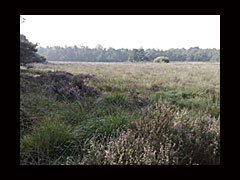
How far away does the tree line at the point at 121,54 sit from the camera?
74.7 m

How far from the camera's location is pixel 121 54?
90.3 meters

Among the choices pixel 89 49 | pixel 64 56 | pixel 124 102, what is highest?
pixel 89 49

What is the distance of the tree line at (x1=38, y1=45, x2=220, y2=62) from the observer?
2940 inches
